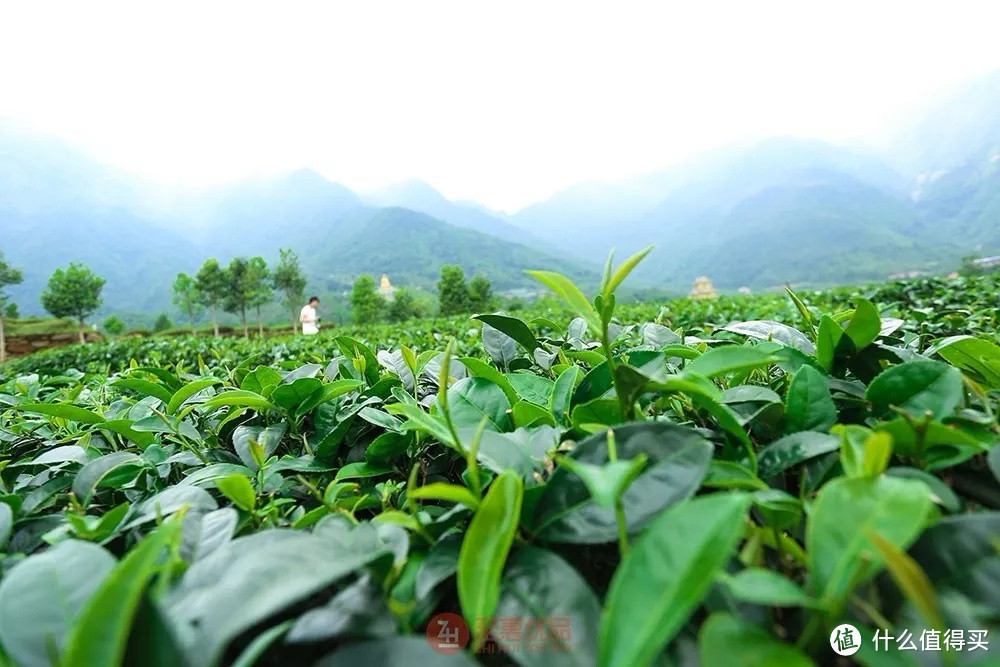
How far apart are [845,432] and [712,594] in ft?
0.57

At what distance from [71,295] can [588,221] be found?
129 meters

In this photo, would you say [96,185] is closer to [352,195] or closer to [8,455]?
[352,195]

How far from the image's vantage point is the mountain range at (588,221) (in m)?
88.1

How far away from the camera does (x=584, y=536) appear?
37 centimetres

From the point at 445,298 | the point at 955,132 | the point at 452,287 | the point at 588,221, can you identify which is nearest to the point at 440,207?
the point at 588,221

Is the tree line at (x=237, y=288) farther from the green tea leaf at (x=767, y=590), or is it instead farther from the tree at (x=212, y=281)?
the green tea leaf at (x=767, y=590)

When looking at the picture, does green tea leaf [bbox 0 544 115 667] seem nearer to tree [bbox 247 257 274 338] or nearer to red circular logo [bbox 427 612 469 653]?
red circular logo [bbox 427 612 469 653]

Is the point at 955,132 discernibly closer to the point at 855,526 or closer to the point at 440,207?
the point at 440,207

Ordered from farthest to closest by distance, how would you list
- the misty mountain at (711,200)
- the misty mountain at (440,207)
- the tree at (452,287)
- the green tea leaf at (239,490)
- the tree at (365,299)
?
the misty mountain at (440,207) → the misty mountain at (711,200) → the tree at (365,299) → the tree at (452,287) → the green tea leaf at (239,490)

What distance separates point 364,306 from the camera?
121 ft

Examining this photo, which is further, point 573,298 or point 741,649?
point 573,298

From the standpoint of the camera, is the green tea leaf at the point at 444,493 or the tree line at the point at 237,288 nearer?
the green tea leaf at the point at 444,493

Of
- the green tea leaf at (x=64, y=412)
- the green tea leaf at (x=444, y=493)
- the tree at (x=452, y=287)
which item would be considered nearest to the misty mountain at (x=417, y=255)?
the tree at (x=452, y=287)

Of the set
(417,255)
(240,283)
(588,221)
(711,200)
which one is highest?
(711,200)
